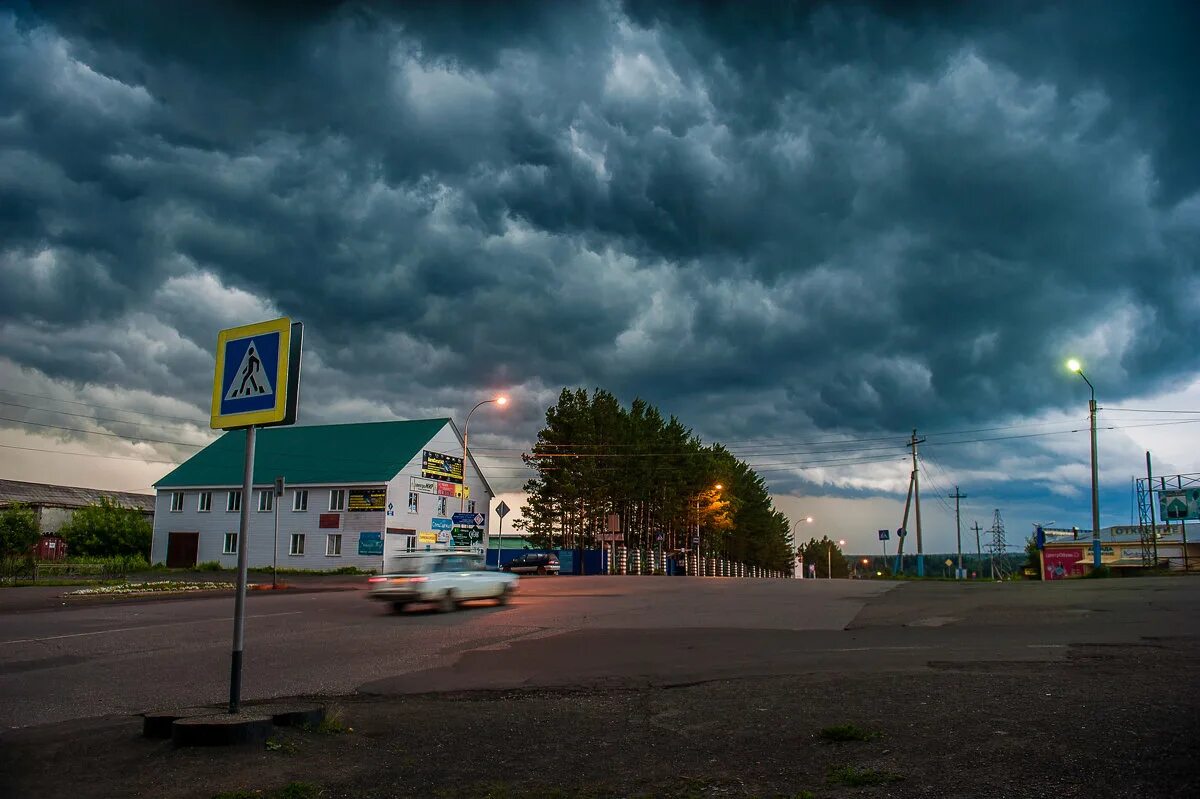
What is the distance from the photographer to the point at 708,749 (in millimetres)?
6363

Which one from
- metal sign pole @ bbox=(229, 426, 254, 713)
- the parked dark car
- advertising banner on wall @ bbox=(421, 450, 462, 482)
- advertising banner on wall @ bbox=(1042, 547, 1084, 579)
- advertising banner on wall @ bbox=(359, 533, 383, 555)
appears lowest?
advertising banner on wall @ bbox=(1042, 547, 1084, 579)

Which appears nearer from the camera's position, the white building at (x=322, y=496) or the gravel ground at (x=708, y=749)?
the gravel ground at (x=708, y=749)

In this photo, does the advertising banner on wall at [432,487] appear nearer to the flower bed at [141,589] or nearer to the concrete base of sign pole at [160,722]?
A: the flower bed at [141,589]

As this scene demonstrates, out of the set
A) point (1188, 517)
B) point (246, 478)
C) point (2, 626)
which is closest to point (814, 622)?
point (246, 478)

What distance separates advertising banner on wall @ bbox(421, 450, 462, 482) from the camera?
2431 inches

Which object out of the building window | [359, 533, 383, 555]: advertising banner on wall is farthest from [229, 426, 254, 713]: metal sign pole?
the building window

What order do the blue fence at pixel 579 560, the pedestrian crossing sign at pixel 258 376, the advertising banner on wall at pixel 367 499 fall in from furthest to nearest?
1. the blue fence at pixel 579 560
2. the advertising banner on wall at pixel 367 499
3. the pedestrian crossing sign at pixel 258 376

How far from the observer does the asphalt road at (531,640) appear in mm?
10484

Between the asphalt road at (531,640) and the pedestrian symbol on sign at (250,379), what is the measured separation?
3795 mm

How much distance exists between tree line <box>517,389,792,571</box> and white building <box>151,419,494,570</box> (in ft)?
28.9

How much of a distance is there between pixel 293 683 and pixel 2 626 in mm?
11219

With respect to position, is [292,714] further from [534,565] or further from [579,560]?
[579,560]

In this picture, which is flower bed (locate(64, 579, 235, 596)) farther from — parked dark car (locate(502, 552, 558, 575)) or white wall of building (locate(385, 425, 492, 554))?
parked dark car (locate(502, 552, 558, 575))

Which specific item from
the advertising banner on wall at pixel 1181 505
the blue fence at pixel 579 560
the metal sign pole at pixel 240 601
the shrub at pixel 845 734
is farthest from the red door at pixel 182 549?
the shrub at pixel 845 734
